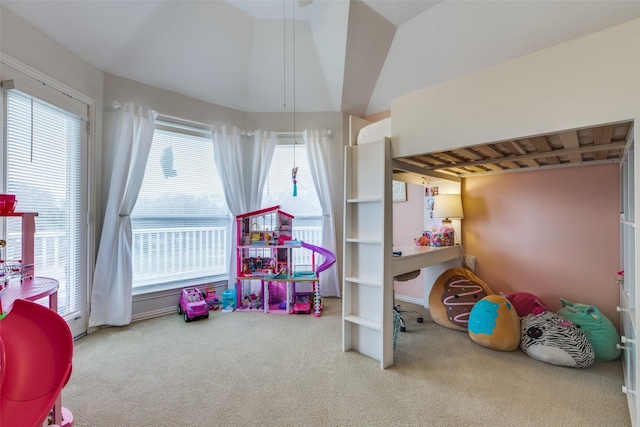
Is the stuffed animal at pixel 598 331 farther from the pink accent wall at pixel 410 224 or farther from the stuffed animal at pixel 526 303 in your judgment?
the pink accent wall at pixel 410 224

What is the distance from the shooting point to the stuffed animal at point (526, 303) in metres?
2.56

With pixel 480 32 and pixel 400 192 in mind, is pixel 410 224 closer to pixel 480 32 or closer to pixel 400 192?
pixel 400 192

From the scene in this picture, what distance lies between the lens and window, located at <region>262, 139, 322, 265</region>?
13.0 ft

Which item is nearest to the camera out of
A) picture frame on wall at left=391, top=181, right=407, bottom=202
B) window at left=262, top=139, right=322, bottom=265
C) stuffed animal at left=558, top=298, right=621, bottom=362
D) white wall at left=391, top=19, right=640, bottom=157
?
white wall at left=391, top=19, right=640, bottom=157

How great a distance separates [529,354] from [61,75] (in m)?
4.77

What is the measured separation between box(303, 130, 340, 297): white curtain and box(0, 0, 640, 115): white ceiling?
499mm

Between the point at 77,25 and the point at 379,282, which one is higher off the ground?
the point at 77,25

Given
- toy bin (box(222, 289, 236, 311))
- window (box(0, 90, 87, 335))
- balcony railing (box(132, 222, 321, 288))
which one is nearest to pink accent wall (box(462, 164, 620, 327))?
balcony railing (box(132, 222, 321, 288))

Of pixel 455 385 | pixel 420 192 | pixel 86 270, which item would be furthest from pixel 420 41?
pixel 86 270

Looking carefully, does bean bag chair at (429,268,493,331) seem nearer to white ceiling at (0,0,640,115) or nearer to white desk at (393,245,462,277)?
white desk at (393,245,462,277)

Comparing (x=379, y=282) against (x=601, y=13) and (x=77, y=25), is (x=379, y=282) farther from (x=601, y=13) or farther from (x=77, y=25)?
(x=77, y=25)

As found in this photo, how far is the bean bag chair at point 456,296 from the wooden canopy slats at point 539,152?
1.19 meters

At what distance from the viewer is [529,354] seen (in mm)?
2230

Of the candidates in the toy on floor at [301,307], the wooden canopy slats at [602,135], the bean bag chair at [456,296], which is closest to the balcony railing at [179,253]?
the toy on floor at [301,307]
